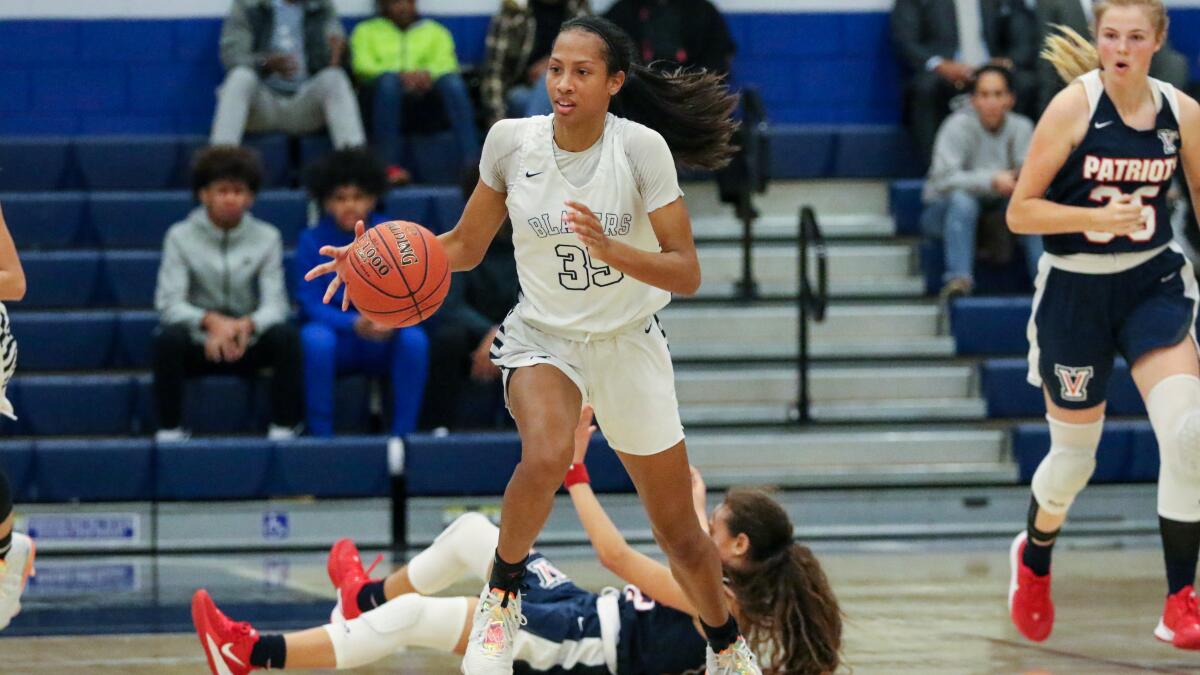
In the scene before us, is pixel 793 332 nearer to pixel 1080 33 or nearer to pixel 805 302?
pixel 805 302

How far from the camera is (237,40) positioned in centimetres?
930

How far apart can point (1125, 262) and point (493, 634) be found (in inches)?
91.9

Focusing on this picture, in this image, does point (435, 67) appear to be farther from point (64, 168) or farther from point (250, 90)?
point (64, 168)

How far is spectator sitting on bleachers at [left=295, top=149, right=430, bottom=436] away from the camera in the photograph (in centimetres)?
786

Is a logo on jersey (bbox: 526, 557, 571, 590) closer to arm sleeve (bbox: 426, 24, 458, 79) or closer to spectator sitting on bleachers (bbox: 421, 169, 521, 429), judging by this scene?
spectator sitting on bleachers (bbox: 421, 169, 521, 429)

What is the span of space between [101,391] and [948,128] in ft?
15.6

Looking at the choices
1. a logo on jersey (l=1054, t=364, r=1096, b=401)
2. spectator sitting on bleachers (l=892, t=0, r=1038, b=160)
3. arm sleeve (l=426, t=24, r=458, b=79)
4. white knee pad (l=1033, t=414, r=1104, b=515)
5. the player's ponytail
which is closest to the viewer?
a logo on jersey (l=1054, t=364, r=1096, b=401)

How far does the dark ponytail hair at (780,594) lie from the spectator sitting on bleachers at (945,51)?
5.57 m

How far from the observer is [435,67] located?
9531 mm

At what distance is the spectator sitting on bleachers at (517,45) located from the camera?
942 cm

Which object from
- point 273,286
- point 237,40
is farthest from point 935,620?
point 237,40

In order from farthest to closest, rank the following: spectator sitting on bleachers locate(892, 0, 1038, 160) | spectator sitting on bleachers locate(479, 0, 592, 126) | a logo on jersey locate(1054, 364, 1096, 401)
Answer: spectator sitting on bleachers locate(892, 0, 1038, 160)
spectator sitting on bleachers locate(479, 0, 592, 126)
a logo on jersey locate(1054, 364, 1096, 401)

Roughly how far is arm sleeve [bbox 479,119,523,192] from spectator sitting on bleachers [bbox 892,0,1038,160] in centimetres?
598

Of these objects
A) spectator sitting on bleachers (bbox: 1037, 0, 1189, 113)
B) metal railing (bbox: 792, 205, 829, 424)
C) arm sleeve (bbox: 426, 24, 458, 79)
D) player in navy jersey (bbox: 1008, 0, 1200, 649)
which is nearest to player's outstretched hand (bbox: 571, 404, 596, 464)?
player in navy jersey (bbox: 1008, 0, 1200, 649)
